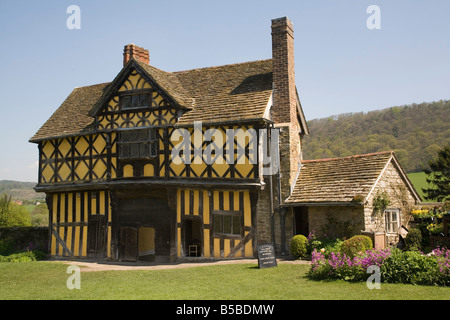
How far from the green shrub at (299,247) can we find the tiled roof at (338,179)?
1.56 metres

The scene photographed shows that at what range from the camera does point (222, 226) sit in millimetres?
17922

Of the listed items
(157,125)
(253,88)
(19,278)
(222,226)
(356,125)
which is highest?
(356,125)

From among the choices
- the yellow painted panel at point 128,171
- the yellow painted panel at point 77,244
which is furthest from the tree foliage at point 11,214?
the yellow painted panel at point 128,171

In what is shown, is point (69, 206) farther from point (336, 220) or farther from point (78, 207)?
point (336, 220)

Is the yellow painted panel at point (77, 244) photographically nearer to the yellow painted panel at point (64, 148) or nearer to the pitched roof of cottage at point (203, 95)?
the yellow painted panel at point (64, 148)

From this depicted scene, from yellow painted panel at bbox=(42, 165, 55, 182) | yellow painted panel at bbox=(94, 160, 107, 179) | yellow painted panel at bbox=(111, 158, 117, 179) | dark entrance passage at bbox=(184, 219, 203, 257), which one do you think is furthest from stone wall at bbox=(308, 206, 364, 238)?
yellow painted panel at bbox=(42, 165, 55, 182)

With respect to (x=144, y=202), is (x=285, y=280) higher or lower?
lower

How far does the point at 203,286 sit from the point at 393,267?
5.17 m

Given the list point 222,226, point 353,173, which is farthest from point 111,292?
point 353,173

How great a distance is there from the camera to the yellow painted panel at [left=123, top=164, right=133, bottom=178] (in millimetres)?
19734

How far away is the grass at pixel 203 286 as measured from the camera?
10.1 meters
